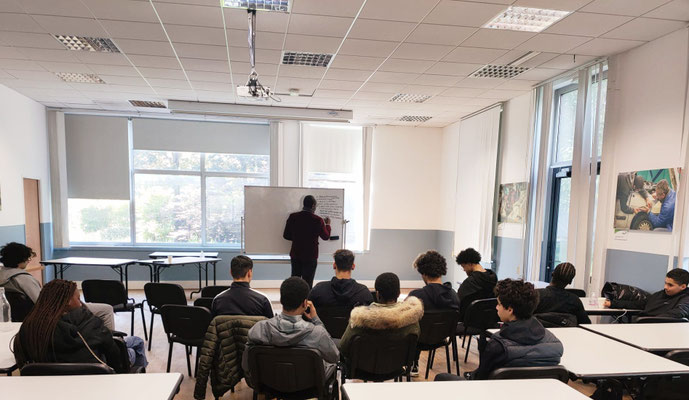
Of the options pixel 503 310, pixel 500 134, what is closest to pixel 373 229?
pixel 500 134

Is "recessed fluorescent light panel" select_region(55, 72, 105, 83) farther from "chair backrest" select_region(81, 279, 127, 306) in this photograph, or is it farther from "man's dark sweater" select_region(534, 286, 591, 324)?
"man's dark sweater" select_region(534, 286, 591, 324)

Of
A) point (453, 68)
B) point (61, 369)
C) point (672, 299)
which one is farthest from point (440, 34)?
point (61, 369)

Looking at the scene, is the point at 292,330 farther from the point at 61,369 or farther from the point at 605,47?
the point at 605,47

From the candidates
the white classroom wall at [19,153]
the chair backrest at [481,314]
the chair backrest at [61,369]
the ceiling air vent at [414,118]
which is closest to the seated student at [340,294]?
the chair backrest at [481,314]

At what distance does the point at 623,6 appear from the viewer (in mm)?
2979

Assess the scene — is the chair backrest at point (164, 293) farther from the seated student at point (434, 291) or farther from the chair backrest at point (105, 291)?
the seated student at point (434, 291)

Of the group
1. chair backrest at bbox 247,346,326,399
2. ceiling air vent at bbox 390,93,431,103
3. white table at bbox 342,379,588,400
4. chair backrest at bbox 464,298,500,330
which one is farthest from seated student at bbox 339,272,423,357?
ceiling air vent at bbox 390,93,431,103

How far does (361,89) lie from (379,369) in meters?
4.01

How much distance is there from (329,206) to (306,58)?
8.80ft

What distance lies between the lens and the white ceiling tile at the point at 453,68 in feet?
14.3

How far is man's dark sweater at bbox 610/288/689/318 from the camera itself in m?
3.05

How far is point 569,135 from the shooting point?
4949mm

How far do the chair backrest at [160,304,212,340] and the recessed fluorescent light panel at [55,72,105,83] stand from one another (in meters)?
3.79

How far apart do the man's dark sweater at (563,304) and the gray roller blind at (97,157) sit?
721 centimetres
